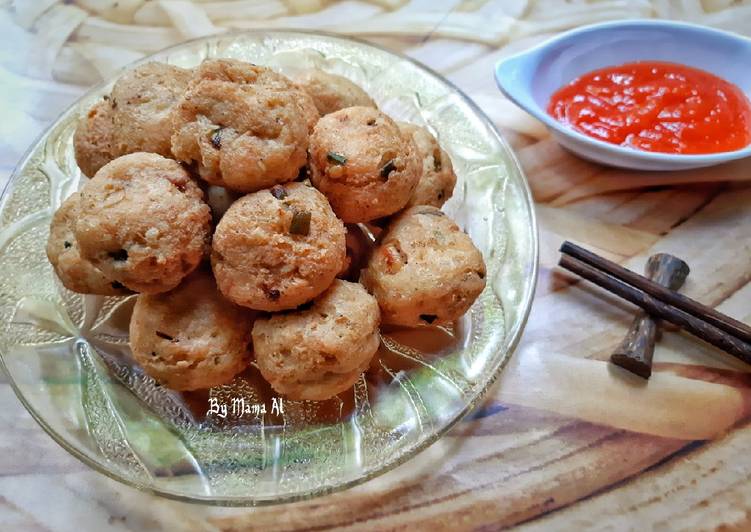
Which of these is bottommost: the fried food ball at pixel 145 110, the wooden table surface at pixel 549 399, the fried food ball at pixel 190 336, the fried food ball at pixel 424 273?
the wooden table surface at pixel 549 399

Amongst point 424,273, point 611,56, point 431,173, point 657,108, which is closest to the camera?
point 424,273

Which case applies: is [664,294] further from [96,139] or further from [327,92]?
[96,139]

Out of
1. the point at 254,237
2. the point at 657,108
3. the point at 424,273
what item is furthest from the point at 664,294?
the point at 254,237

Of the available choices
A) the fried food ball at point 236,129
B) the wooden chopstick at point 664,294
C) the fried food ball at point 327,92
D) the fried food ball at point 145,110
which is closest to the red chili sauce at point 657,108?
the wooden chopstick at point 664,294

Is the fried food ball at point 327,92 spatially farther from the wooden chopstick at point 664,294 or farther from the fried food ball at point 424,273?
the wooden chopstick at point 664,294

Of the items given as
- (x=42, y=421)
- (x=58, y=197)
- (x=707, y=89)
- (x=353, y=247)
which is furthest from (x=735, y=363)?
(x=58, y=197)

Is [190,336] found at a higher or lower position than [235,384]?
higher

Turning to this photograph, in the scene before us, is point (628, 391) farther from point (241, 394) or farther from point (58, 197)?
point (58, 197)
